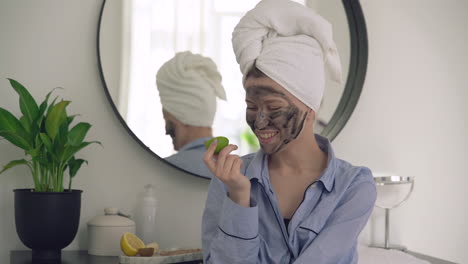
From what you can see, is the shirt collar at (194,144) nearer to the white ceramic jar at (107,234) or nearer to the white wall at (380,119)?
the white wall at (380,119)

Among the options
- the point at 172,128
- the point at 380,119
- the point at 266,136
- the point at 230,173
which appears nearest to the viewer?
the point at 230,173

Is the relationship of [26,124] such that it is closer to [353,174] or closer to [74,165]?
[74,165]

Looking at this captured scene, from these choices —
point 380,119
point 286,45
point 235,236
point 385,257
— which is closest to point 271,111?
point 286,45

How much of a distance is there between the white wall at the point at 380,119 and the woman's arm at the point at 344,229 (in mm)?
712

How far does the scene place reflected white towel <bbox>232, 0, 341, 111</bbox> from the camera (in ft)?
3.77

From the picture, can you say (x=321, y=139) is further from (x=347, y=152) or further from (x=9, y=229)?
(x=9, y=229)

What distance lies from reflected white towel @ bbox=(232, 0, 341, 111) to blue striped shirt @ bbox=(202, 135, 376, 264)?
0.17 meters

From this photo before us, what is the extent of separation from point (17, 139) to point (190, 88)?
0.50 metres

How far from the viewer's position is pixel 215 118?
1.79 meters

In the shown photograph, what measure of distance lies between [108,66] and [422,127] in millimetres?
1072

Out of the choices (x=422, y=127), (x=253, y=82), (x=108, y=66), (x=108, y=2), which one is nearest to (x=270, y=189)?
(x=253, y=82)

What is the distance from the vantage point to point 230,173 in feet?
3.52

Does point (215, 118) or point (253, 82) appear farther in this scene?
point (215, 118)

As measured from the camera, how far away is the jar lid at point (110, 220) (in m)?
1.58
